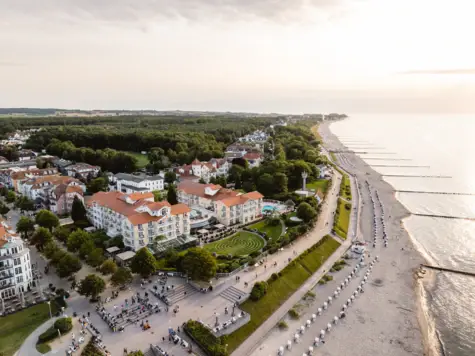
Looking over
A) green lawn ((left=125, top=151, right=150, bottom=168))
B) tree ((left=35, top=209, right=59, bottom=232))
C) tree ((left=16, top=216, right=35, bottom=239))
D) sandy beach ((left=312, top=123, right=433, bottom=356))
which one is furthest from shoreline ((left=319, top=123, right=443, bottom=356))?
green lawn ((left=125, top=151, right=150, bottom=168))

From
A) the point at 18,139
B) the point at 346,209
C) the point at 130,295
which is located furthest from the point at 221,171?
the point at 18,139

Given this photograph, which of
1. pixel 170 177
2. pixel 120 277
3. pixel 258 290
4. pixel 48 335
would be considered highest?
Answer: pixel 120 277

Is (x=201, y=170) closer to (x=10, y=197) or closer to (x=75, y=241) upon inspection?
(x=10, y=197)

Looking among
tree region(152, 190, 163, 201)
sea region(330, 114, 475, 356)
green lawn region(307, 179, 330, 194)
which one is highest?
tree region(152, 190, 163, 201)

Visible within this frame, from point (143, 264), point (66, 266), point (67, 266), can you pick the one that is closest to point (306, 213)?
point (143, 264)

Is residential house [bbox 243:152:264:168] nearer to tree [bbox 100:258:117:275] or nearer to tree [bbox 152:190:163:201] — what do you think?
tree [bbox 152:190:163:201]
